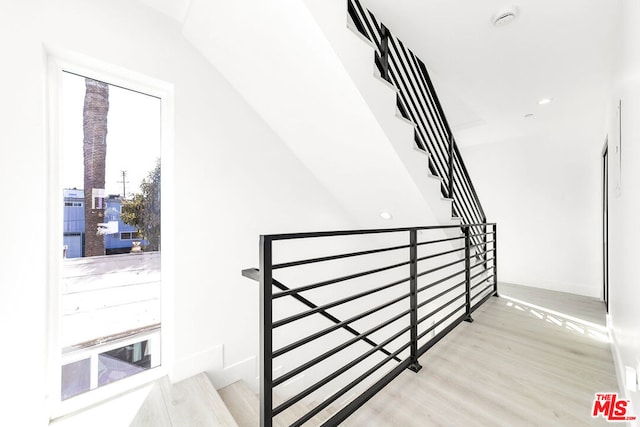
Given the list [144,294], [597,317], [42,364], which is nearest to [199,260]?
[144,294]

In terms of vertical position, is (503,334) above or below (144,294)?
below

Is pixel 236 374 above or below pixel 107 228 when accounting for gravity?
below

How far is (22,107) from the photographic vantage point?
1.35m

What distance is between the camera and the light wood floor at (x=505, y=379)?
138 centimetres

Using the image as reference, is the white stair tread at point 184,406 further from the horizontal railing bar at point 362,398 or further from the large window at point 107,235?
the horizontal railing bar at point 362,398

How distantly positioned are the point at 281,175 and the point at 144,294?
4.67 ft

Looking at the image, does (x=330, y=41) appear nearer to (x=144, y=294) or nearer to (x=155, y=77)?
(x=155, y=77)

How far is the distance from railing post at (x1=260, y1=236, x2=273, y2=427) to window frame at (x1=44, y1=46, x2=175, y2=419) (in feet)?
3.58

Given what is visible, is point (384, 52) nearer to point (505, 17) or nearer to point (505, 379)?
point (505, 17)

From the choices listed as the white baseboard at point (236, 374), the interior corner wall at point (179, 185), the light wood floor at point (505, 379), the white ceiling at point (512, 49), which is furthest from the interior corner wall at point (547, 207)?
the white baseboard at point (236, 374)

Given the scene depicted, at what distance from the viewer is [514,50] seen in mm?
2133

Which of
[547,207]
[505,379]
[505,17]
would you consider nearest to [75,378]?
[505,379]

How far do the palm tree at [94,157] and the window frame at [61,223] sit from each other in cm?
11

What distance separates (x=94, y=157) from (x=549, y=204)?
5443mm
